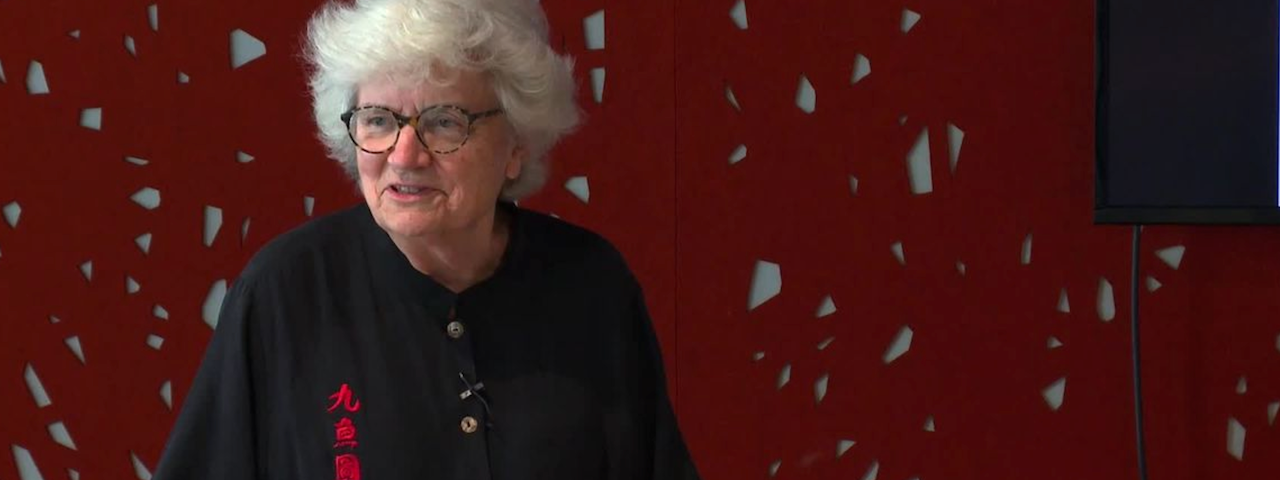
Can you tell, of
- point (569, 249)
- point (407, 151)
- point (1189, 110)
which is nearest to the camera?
point (407, 151)

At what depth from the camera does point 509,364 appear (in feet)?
5.59

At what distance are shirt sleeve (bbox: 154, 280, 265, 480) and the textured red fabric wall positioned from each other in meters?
1.21

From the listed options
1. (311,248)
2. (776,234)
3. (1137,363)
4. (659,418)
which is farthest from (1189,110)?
(311,248)

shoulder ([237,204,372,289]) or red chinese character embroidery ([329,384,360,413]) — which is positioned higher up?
shoulder ([237,204,372,289])

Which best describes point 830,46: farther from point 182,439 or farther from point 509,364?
point 182,439

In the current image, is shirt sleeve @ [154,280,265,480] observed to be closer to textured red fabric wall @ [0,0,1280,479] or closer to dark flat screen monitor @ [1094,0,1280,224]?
textured red fabric wall @ [0,0,1280,479]

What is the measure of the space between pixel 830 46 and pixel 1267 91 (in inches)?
32.9

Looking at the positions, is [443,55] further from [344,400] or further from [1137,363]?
[1137,363]

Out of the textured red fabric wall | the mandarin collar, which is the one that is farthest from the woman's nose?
the textured red fabric wall

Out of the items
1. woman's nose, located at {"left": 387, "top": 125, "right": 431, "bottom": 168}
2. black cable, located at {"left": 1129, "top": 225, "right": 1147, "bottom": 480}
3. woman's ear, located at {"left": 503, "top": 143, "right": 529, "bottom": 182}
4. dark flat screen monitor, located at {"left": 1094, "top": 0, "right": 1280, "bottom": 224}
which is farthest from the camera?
black cable, located at {"left": 1129, "top": 225, "right": 1147, "bottom": 480}

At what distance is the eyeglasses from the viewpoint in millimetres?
1595

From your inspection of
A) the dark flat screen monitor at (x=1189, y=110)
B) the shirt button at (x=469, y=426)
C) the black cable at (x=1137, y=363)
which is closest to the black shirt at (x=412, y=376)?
the shirt button at (x=469, y=426)

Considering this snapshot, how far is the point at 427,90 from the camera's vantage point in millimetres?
1590

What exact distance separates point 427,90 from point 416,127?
0.15 ft
